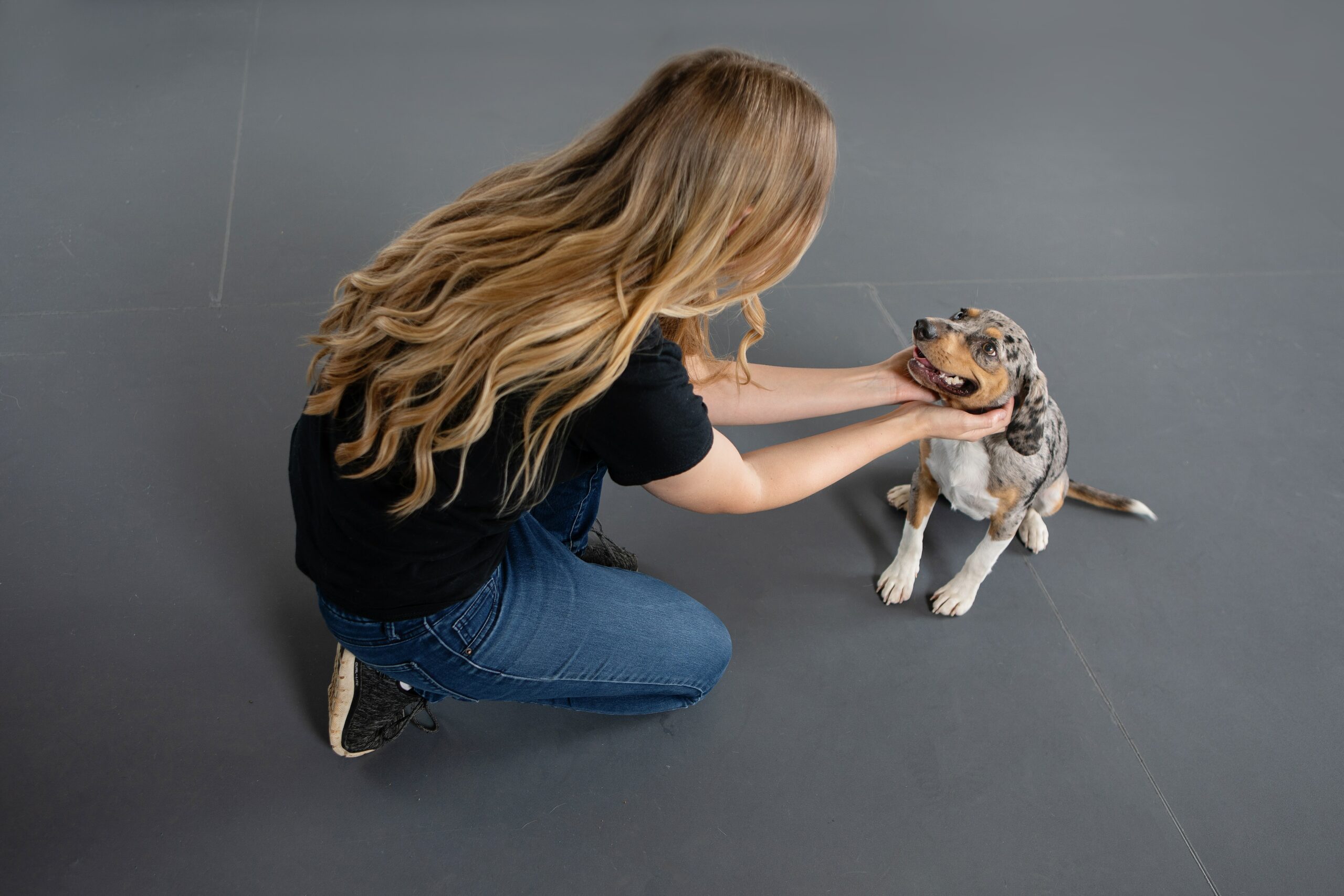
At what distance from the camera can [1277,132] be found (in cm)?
484

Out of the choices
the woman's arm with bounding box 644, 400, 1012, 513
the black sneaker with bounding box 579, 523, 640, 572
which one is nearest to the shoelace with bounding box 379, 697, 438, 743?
the black sneaker with bounding box 579, 523, 640, 572

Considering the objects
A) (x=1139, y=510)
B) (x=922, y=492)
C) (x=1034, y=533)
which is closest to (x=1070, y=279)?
(x=1139, y=510)

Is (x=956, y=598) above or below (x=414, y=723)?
above

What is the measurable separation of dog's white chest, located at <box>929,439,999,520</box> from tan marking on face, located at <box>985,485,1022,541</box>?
0.05ft

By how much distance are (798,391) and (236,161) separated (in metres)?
3.04

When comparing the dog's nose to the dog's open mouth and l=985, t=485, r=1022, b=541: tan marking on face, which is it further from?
l=985, t=485, r=1022, b=541: tan marking on face

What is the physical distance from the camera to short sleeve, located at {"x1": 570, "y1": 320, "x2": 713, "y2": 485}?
1534mm

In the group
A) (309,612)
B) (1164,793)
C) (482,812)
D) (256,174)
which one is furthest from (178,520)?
(1164,793)

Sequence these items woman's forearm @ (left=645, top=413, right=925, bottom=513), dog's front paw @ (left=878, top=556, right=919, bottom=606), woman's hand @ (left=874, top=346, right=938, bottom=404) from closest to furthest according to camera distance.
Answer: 1. woman's forearm @ (left=645, top=413, right=925, bottom=513)
2. woman's hand @ (left=874, top=346, right=938, bottom=404)
3. dog's front paw @ (left=878, top=556, right=919, bottom=606)

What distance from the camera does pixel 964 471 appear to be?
2.32 m

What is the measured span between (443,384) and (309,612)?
1.28 metres

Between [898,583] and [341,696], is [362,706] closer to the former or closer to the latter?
[341,696]

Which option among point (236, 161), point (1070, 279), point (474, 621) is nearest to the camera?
point (474, 621)

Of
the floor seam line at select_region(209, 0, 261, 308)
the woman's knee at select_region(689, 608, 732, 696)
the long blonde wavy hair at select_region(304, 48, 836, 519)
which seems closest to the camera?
the long blonde wavy hair at select_region(304, 48, 836, 519)
